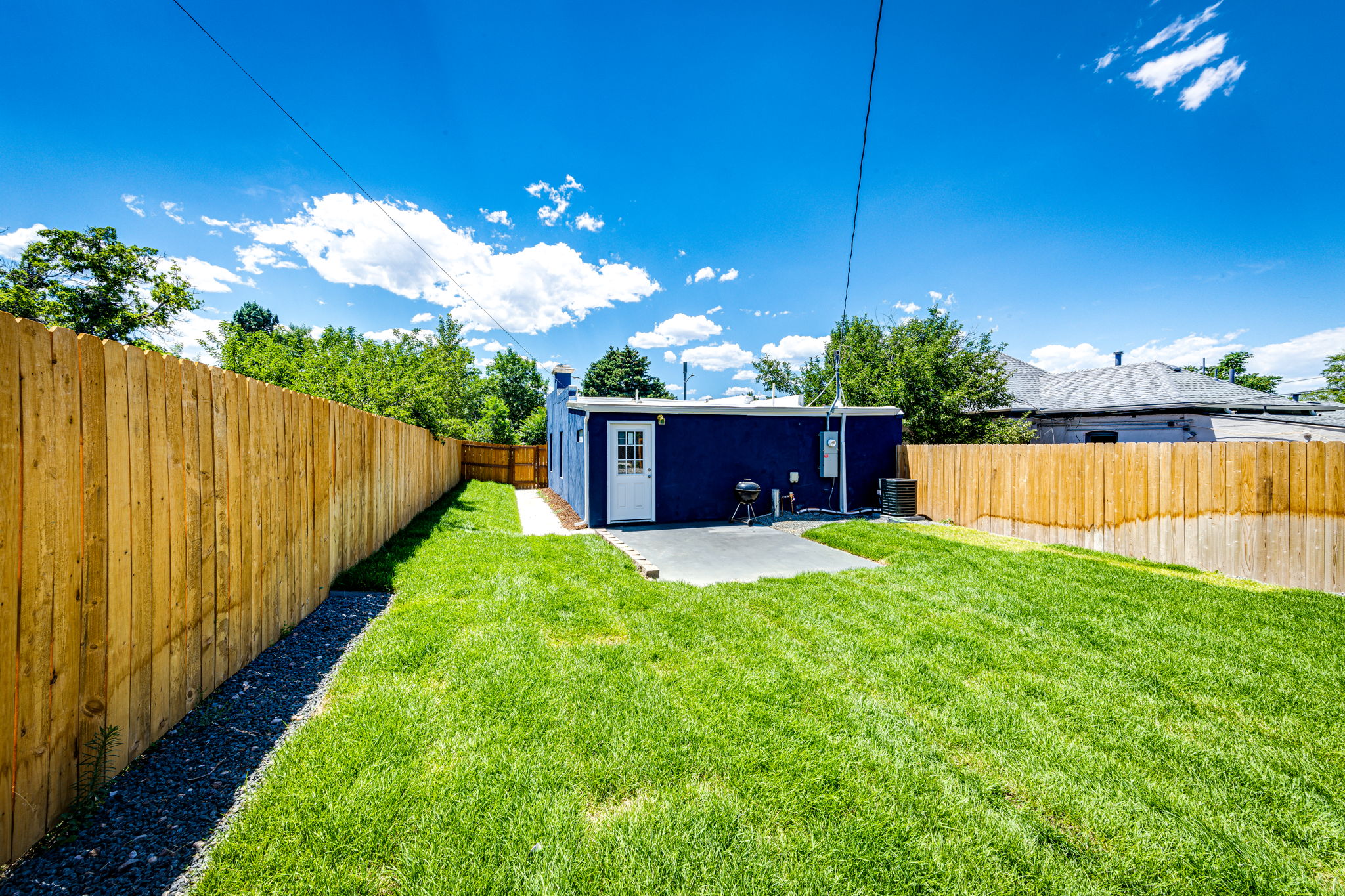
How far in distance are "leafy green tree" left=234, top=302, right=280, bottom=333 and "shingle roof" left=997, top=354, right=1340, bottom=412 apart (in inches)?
2156

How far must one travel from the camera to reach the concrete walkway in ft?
27.7

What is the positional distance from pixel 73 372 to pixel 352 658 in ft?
6.95

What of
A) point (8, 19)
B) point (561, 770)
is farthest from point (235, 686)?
point (8, 19)

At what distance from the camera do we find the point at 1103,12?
6871 mm

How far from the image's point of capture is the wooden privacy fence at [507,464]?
54.5 feet

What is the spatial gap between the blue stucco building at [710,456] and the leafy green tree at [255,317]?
47096 millimetres

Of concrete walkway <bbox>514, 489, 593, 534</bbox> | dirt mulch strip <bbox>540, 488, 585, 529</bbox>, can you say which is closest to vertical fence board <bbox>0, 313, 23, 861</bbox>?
concrete walkway <bbox>514, 489, 593, 534</bbox>

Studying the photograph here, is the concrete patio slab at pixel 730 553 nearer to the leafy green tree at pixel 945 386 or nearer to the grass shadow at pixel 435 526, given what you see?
the grass shadow at pixel 435 526

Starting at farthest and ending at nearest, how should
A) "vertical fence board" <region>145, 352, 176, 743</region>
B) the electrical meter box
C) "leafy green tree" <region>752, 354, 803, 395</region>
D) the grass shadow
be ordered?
"leafy green tree" <region>752, 354, 803, 395</region>, the electrical meter box, the grass shadow, "vertical fence board" <region>145, 352, 176, 743</region>

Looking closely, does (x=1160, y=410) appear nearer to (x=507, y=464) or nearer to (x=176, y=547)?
(x=176, y=547)

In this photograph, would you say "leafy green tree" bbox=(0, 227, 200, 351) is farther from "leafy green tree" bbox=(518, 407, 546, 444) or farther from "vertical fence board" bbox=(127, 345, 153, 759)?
"vertical fence board" bbox=(127, 345, 153, 759)

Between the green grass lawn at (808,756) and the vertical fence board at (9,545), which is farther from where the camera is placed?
the green grass lawn at (808,756)

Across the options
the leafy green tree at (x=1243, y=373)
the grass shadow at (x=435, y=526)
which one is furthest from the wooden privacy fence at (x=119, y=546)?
the leafy green tree at (x=1243, y=373)

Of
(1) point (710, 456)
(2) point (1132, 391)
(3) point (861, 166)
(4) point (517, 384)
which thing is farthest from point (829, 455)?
(4) point (517, 384)
